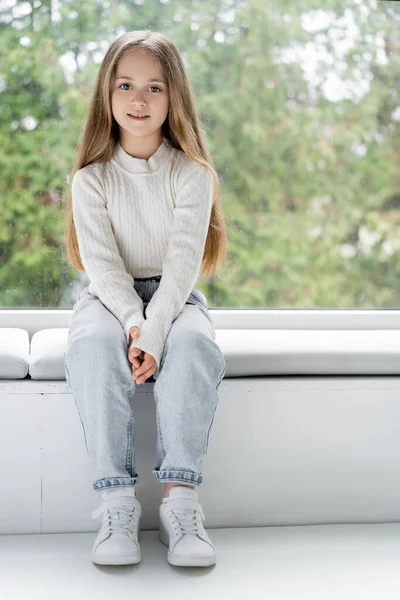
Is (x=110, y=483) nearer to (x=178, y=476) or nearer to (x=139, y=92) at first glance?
(x=178, y=476)

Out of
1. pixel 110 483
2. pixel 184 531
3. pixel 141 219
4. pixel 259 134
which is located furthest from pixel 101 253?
pixel 259 134

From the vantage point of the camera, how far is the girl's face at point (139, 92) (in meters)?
1.88

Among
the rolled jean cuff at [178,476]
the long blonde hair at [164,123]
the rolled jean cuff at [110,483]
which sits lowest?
the rolled jean cuff at [110,483]

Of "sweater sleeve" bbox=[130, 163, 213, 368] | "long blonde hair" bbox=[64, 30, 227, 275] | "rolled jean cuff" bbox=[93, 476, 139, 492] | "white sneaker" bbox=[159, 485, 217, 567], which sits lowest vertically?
"white sneaker" bbox=[159, 485, 217, 567]

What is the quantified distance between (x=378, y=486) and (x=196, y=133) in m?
0.91

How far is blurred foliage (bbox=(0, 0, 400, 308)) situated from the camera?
2408 mm

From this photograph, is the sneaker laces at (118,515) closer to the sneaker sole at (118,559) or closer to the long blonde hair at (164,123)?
the sneaker sole at (118,559)

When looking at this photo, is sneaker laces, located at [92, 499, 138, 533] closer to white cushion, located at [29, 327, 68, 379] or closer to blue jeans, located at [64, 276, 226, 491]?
blue jeans, located at [64, 276, 226, 491]

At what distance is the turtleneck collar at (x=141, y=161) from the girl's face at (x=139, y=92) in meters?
0.06

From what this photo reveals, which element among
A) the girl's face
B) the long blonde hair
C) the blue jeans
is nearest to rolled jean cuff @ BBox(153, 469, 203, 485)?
the blue jeans

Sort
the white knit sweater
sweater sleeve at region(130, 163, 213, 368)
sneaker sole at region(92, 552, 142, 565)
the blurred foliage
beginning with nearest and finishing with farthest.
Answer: sneaker sole at region(92, 552, 142, 565), sweater sleeve at region(130, 163, 213, 368), the white knit sweater, the blurred foliage

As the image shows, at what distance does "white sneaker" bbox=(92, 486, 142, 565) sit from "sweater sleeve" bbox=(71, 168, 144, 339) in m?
0.34

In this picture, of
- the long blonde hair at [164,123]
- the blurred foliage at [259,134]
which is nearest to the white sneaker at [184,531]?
the long blonde hair at [164,123]

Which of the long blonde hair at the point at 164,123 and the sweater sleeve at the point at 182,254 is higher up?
the long blonde hair at the point at 164,123
